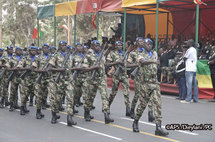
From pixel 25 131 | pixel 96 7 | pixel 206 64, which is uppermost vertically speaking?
pixel 96 7

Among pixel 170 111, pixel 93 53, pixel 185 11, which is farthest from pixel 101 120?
pixel 185 11

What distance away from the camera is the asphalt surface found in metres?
6.87

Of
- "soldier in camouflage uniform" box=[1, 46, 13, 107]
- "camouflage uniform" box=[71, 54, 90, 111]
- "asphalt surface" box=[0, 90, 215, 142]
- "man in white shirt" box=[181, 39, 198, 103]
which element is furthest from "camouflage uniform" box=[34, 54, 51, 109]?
"man in white shirt" box=[181, 39, 198, 103]

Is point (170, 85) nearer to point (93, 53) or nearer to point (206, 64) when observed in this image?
point (206, 64)

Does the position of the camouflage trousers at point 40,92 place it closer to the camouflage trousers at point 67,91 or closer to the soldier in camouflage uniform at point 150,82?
the camouflage trousers at point 67,91

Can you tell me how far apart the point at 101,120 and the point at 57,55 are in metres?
1.94

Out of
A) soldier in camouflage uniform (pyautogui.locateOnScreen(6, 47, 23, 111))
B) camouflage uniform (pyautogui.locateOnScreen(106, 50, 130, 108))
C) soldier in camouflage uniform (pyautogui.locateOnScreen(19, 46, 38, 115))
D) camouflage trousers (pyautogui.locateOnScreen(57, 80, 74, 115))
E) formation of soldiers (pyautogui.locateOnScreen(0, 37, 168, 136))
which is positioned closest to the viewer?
formation of soldiers (pyautogui.locateOnScreen(0, 37, 168, 136))

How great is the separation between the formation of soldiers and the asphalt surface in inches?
9.2

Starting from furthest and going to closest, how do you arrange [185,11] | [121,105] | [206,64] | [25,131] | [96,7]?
[185,11] < [96,7] < [206,64] < [121,105] < [25,131]

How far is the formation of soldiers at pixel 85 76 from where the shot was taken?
22.8ft

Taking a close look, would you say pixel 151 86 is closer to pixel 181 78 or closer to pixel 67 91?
pixel 67 91

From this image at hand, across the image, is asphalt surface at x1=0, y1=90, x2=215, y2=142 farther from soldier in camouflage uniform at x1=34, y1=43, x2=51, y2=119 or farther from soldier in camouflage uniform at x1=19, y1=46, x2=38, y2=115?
soldier in camouflage uniform at x1=19, y1=46, x2=38, y2=115

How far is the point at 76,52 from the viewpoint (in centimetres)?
911

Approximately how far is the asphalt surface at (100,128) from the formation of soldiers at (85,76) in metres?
0.23
